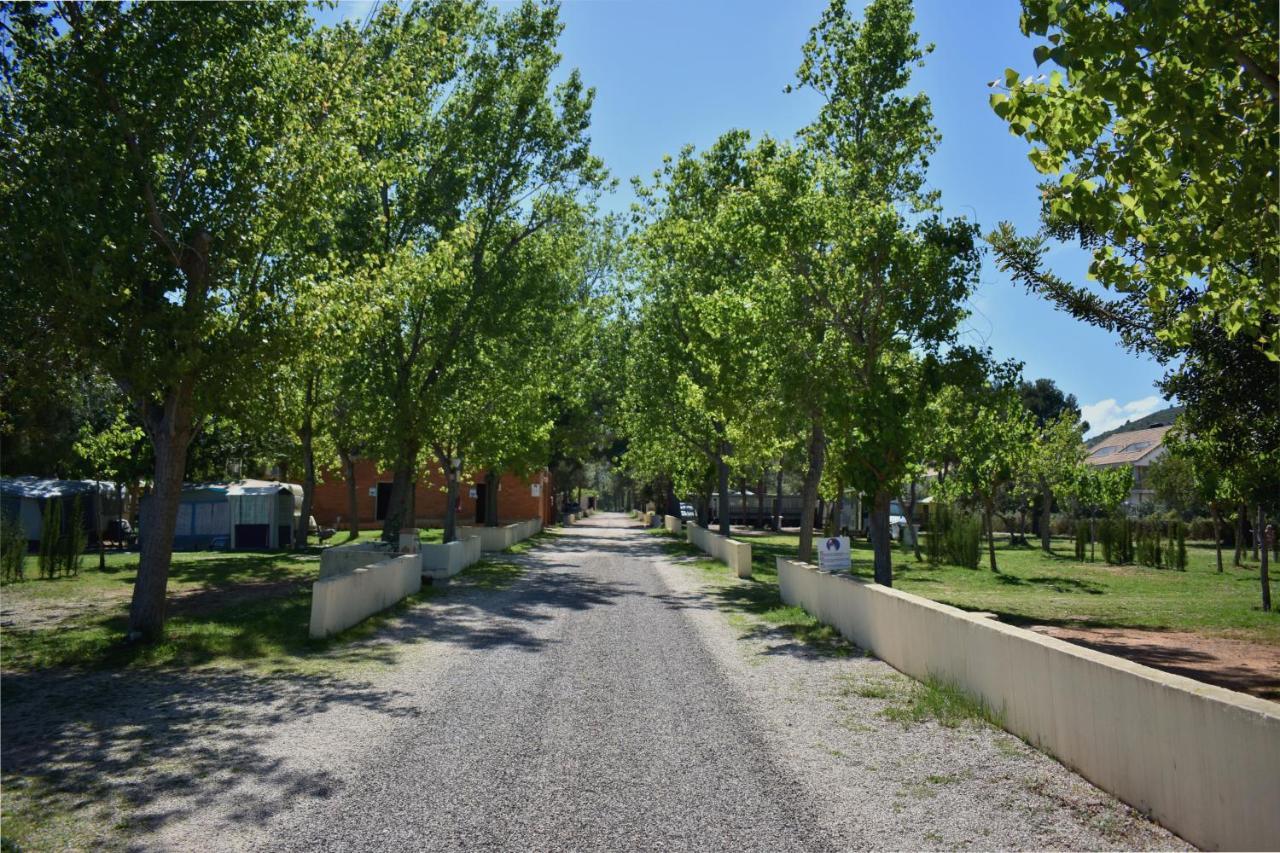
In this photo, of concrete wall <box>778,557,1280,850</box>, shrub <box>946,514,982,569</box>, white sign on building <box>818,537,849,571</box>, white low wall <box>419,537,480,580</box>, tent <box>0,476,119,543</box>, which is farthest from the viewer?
shrub <box>946,514,982,569</box>

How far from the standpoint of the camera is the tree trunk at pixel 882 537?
16.4 metres

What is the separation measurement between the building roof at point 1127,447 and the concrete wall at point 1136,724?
69.9 metres

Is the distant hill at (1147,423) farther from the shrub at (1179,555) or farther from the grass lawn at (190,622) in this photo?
the grass lawn at (190,622)

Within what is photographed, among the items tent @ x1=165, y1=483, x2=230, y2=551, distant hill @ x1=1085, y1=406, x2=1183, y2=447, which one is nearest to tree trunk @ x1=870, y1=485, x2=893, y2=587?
tent @ x1=165, y1=483, x2=230, y2=551

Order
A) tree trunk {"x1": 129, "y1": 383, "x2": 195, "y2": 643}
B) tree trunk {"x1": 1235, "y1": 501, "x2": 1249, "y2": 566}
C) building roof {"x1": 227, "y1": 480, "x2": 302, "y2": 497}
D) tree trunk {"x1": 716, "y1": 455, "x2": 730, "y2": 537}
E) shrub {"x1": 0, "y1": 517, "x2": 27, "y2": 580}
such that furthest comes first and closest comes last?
tree trunk {"x1": 716, "y1": 455, "x2": 730, "y2": 537}
building roof {"x1": 227, "y1": 480, "x2": 302, "y2": 497}
tree trunk {"x1": 1235, "y1": 501, "x2": 1249, "y2": 566}
shrub {"x1": 0, "y1": 517, "x2": 27, "y2": 580}
tree trunk {"x1": 129, "y1": 383, "x2": 195, "y2": 643}

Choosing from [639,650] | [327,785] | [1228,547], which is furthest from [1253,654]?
[1228,547]

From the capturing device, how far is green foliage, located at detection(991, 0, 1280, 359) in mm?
6246

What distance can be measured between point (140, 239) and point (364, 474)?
46.0 meters

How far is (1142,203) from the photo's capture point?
23.0 feet

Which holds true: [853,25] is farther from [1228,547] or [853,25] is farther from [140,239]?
[1228,547]

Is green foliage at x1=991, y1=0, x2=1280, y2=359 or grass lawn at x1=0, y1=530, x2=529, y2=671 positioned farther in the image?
grass lawn at x1=0, y1=530, x2=529, y2=671

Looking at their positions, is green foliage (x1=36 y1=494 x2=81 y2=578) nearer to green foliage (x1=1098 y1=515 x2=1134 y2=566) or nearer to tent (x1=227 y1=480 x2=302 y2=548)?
tent (x1=227 y1=480 x2=302 y2=548)

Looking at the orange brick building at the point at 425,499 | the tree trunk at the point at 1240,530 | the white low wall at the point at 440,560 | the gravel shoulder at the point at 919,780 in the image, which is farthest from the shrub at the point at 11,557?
the orange brick building at the point at 425,499

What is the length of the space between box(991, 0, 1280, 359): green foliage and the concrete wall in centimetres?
253
